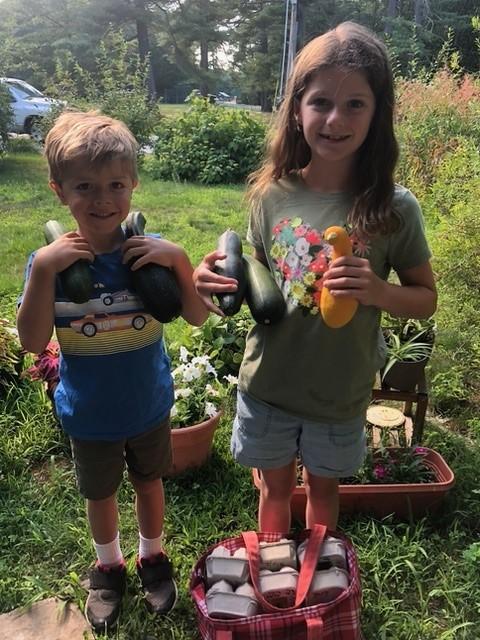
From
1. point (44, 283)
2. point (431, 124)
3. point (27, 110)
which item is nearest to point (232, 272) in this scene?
point (44, 283)

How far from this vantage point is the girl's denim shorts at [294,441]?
7.20 ft

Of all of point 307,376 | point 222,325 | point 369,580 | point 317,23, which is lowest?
point 369,580

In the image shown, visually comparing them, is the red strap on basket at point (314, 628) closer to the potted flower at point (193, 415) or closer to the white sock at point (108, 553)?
the white sock at point (108, 553)

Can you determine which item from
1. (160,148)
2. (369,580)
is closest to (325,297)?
(369,580)

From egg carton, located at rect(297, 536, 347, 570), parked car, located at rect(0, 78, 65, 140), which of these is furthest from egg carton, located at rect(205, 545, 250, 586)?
parked car, located at rect(0, 78, 65, 140)

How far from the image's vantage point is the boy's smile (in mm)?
1890

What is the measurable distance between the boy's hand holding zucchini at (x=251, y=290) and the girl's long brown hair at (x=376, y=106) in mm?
361

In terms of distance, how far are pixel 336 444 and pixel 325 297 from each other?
63 cm

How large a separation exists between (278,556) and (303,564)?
99mm

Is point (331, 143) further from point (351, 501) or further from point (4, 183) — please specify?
point (4, 183)

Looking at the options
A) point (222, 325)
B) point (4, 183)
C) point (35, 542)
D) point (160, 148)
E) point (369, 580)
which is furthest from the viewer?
point (160, 148)

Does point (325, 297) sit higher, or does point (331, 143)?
point (331, 143)

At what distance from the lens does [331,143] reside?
6.35 feet

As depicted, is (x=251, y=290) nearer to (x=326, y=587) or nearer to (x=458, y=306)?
(x=326, y=587)
